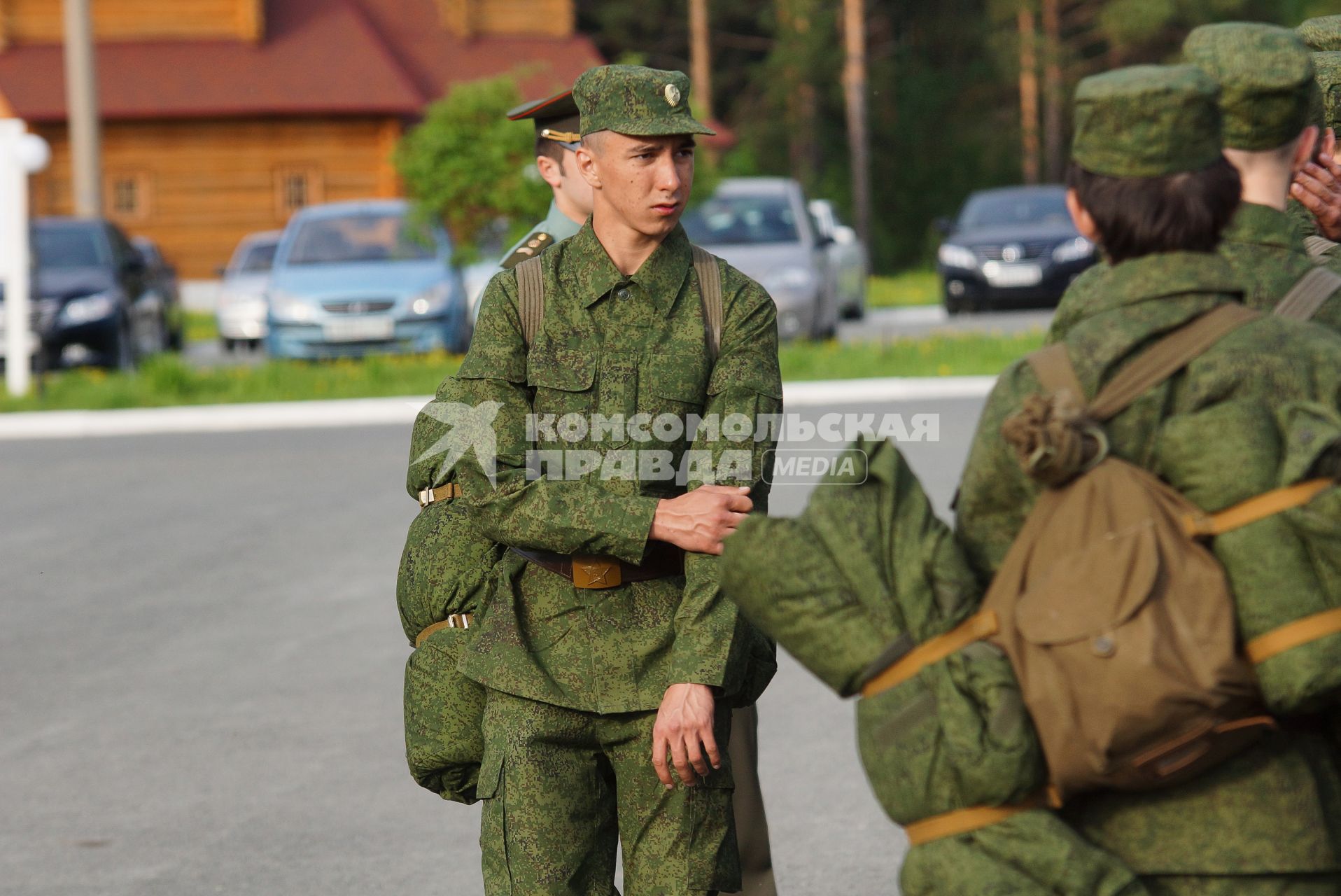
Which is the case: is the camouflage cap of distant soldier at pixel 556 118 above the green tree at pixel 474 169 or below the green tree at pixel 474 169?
below

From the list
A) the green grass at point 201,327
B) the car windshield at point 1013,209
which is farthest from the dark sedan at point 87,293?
the car windshield at point 1013,209

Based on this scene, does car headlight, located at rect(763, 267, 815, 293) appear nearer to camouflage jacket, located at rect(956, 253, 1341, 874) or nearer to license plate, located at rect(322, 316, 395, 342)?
license plate, located at rect(322, 316, 395, 342)

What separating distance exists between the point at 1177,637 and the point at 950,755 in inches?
12.3

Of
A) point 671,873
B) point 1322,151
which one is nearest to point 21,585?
point 671,873

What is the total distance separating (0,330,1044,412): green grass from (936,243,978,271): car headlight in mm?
7024

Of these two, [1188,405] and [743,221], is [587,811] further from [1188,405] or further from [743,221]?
[743,221]

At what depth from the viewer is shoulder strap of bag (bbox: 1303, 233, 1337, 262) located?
3.47 m

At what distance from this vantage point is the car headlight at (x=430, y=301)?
17891mm

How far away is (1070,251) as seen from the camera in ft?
80.8

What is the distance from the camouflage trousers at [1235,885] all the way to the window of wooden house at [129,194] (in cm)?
3891

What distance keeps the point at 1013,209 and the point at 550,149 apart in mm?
22652

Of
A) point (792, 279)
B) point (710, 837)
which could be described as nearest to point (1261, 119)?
point (710, 837)

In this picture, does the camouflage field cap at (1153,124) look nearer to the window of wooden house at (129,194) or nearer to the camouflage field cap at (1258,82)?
the camouflage field cap at (1258,82)

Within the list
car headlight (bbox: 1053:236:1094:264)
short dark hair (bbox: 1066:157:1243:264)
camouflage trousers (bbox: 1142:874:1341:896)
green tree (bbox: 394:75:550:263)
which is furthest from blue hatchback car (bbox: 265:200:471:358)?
camouflage trousers (bbox: 1142:874:1341:896)
